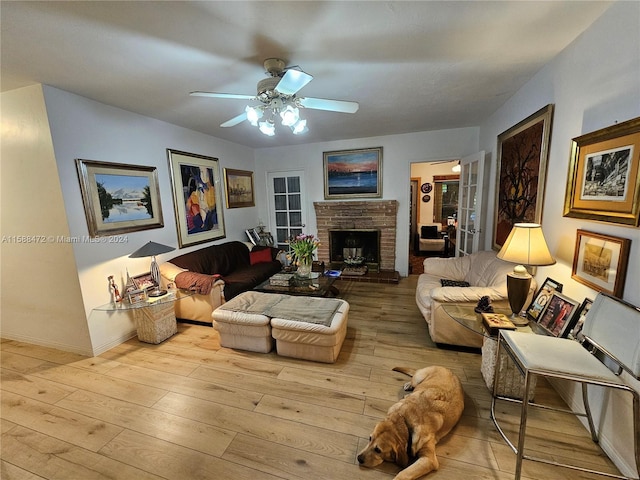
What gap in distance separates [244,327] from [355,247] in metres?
3.03

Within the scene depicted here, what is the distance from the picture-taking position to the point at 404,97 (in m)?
2.72

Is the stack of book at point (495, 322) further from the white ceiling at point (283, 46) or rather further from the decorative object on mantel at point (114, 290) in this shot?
the decorative object on mantel at point (114, 290)

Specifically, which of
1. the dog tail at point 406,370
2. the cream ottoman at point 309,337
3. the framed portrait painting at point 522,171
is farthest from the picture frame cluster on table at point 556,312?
the cream ottoman at point 309,337

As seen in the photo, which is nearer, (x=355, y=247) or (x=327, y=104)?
(x=327, y=104)

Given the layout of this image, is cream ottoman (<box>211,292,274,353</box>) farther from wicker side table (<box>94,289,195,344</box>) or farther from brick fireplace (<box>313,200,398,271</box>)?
brick fireplace (<box>313,200,398,271</box>)

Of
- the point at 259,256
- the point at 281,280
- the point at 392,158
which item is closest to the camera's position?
the point at 281,280

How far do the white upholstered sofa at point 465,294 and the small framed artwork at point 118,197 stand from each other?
3.22m

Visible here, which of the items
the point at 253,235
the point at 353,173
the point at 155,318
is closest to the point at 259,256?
the point at 253,235

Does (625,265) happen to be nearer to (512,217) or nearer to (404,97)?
(512,217)

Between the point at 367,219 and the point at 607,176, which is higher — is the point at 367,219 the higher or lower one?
the lower one

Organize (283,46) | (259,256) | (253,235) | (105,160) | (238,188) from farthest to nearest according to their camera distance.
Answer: (253,235)
(238,188)
(259,256)
(105,160)
(283,46)

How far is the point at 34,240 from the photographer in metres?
2.49

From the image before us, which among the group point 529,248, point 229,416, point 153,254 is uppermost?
point 529,248

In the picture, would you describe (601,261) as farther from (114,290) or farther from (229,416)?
(114,290)
